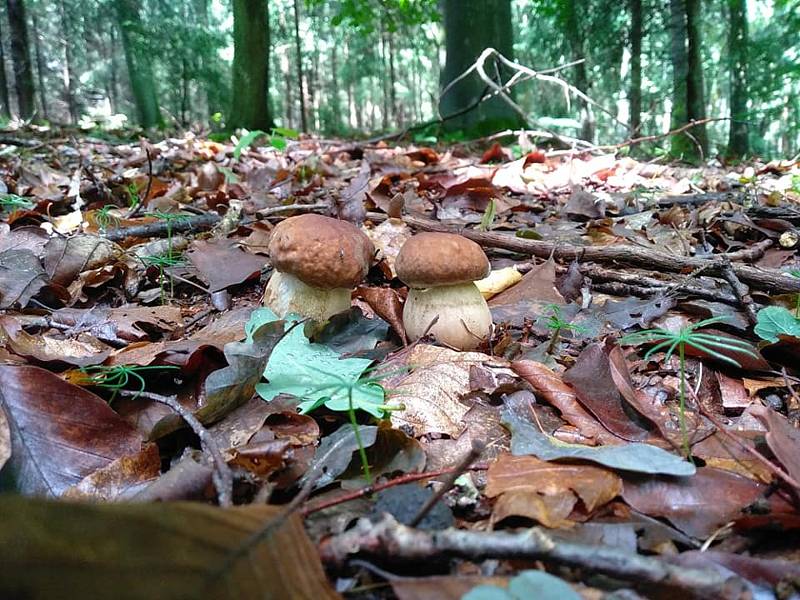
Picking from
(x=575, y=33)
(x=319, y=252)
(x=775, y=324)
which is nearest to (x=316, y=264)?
(x=319, y=252)

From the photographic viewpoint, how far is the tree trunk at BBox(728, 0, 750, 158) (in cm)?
1042

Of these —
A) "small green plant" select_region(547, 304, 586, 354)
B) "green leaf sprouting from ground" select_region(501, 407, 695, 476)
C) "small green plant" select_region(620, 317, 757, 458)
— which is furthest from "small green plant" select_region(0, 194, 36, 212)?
"small green plant" select_region(620, 317, 757, 458)

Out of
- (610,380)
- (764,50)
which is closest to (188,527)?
(610,380)

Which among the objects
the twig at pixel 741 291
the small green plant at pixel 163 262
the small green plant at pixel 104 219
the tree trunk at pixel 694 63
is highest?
the tree trunk at pixel 694 63

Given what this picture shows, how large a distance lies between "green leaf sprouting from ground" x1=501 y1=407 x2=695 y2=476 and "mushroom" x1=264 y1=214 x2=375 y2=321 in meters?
0.87

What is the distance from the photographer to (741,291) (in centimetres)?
210

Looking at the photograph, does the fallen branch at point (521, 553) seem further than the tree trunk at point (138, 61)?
No

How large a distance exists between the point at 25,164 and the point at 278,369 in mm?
4102

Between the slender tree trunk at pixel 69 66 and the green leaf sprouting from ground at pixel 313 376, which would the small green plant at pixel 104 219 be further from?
the slender tree trunk at pixel 69 66

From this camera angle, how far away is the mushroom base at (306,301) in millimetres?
2117

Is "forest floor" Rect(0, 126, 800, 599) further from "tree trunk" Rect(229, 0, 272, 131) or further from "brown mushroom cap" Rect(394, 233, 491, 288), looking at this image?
"tree trunk" Rect(229, 0, 272, 131)

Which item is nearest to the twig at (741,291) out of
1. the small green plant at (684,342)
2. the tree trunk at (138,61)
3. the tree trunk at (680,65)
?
the small green plant at (684,342)

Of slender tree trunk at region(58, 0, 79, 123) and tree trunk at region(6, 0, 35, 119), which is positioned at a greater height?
slender tree trunk at region(58, 0, 79, 123)

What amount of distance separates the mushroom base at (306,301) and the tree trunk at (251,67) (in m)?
7.55
